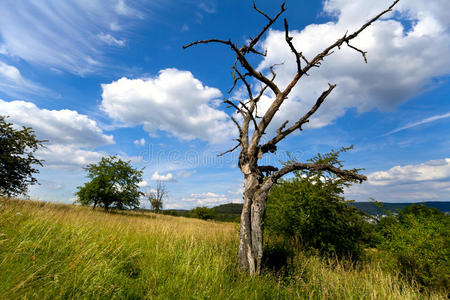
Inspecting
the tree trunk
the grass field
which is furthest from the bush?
the tree trunk

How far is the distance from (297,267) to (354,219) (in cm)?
451

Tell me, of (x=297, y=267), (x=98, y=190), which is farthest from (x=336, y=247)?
(x=98, y=190)

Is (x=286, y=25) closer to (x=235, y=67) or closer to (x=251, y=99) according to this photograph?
(x=235, y=67)

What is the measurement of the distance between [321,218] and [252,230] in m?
4.83

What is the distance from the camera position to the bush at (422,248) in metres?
6.78

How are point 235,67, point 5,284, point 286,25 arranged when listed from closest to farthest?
1. point 5,284
2. point 286,25
3. point 235,67

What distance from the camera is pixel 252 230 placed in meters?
5.54

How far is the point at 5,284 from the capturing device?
259 cm

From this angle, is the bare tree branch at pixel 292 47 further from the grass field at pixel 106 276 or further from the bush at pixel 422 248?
the bush at pixel 422 248

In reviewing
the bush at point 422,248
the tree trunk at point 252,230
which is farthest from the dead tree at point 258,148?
the bush at point 422,248

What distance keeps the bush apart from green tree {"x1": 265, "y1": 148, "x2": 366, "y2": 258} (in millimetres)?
1159

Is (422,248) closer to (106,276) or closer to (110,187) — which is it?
(106,276)

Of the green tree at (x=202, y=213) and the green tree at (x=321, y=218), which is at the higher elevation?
the green tree at (x=321, y=218)

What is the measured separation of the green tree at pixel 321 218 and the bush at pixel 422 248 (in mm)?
1159
